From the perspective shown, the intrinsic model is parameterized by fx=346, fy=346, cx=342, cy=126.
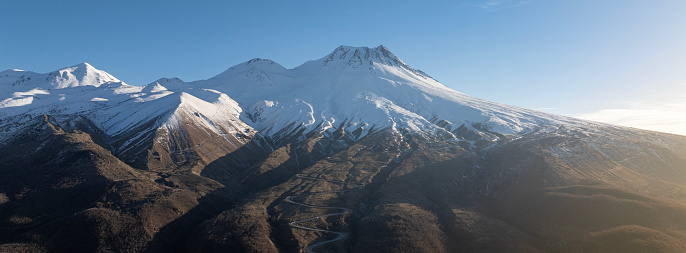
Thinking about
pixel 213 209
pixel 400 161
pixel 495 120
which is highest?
pixel 495 120

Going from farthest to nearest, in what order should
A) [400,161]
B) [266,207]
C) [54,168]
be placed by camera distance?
[400,161] → [54,168] → [266,207]

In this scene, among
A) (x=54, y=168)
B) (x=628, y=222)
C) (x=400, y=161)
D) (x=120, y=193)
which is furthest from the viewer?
(x=400, y=161)

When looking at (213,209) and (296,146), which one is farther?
(296,146)

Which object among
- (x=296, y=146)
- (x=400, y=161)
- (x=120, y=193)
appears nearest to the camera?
(x=120, y=193)

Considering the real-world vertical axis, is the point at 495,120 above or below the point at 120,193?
above

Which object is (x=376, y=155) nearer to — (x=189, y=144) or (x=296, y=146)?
(x=296, y=146)

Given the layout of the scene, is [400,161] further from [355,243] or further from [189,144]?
[189,144]

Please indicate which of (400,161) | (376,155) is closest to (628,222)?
(400,161)

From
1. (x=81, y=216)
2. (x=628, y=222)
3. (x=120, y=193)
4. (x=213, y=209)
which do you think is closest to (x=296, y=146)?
(x=213, y=209)

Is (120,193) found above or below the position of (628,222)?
below
